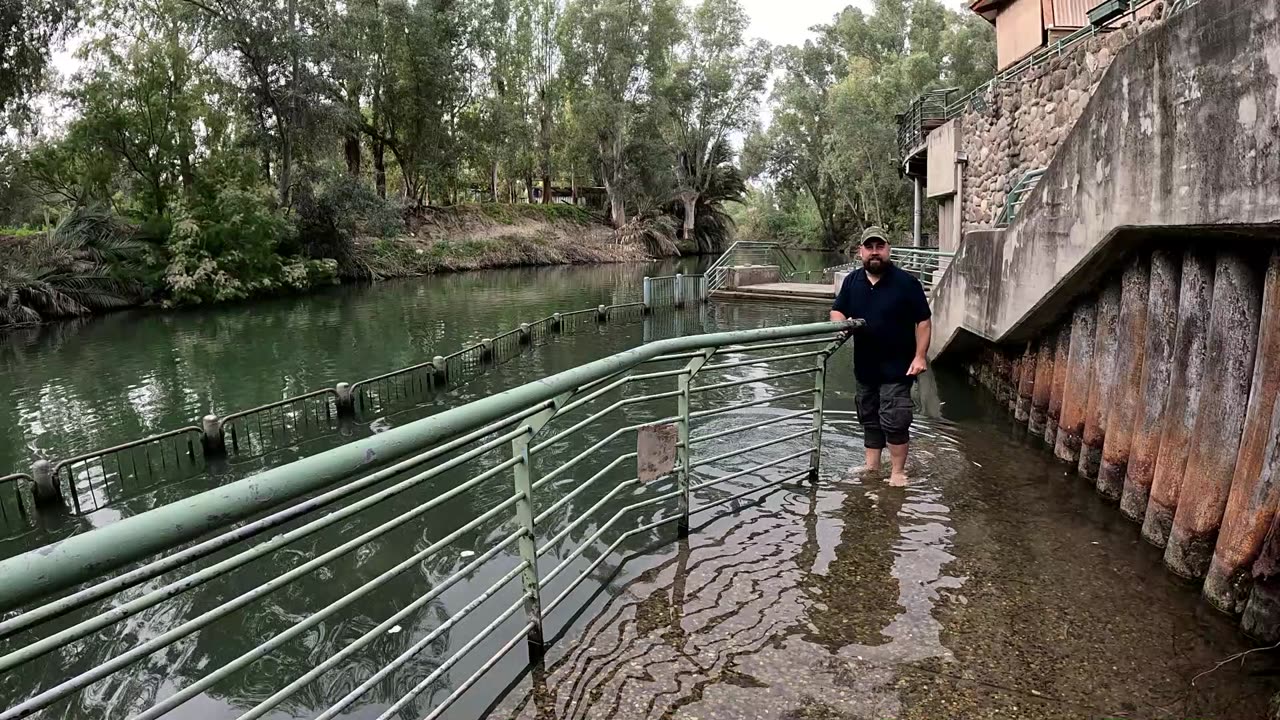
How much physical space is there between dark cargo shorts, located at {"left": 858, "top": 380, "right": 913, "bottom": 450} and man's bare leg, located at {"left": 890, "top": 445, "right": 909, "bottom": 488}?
77mm

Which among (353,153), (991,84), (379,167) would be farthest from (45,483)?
(379,167)

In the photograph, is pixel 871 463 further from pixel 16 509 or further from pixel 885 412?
pixel 16 509

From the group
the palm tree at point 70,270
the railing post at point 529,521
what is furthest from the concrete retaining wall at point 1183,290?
the palm tree at point 70,270

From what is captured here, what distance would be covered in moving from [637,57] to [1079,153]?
47094mm

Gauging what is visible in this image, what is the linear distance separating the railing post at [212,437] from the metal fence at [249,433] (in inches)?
0.4

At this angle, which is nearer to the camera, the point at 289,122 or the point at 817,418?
the point at 817,418

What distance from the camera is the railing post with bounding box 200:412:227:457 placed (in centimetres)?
892

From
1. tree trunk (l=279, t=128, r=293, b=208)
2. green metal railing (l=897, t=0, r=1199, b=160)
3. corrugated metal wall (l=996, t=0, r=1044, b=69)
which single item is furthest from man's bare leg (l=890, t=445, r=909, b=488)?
tree trunk (l=279, t=128, r=293, b=208)

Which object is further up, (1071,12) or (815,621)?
(1071,12)

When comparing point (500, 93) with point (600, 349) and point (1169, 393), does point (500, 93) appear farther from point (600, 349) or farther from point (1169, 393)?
point (1169, 393)

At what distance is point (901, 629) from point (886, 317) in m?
2.30

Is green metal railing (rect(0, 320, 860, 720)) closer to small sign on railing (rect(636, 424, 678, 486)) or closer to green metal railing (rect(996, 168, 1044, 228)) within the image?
small sign on railing (rect(636, 424, 678, 486))

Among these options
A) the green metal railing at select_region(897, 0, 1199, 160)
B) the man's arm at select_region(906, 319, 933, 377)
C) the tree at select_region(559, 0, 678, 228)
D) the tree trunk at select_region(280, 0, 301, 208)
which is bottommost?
the man's arm at select_region(906, 319, 933, 377)

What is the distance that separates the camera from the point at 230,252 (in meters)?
27.6
